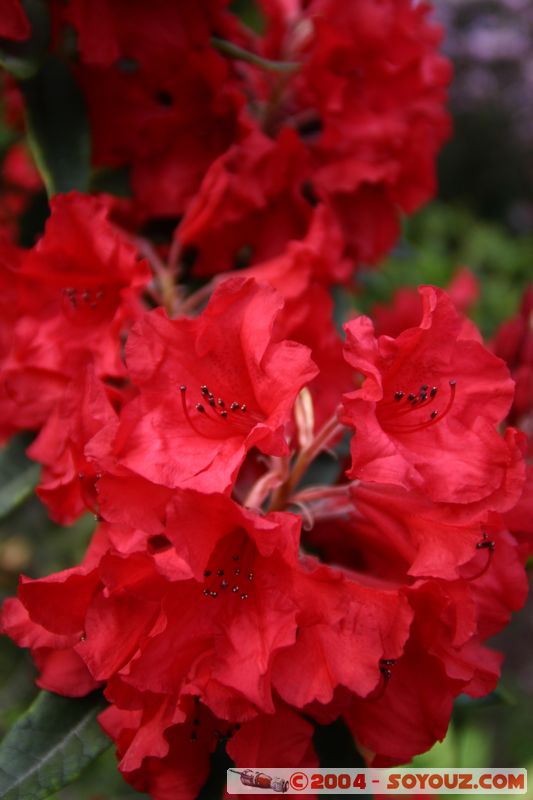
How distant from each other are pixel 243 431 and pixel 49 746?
352 mm

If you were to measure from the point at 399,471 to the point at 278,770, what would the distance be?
326mm

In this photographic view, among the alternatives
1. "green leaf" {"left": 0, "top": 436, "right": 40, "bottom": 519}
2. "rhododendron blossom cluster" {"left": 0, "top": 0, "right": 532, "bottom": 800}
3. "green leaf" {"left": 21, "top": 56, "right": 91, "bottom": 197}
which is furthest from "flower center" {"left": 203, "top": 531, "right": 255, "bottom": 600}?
→ "green leaf" {"left": 21, "top": 56, "right": 91, "bottom": 197}

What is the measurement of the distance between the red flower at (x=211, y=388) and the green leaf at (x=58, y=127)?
273mm

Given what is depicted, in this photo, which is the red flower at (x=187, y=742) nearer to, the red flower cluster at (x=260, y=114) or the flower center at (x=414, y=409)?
the flower center at (x=414, y=409)

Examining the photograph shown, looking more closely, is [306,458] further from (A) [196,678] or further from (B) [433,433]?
(A) [196,678]

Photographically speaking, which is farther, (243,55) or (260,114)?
(260,114)

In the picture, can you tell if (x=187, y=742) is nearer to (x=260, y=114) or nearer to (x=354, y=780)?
(x=354, y=780)

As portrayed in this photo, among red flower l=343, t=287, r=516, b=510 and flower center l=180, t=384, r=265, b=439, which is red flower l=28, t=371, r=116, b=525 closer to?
flower center l=180, t=384, r=265, b=439

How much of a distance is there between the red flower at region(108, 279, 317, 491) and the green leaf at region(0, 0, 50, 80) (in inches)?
13.6

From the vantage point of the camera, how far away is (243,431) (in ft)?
2.69

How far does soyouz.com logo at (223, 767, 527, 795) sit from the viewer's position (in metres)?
0.82
